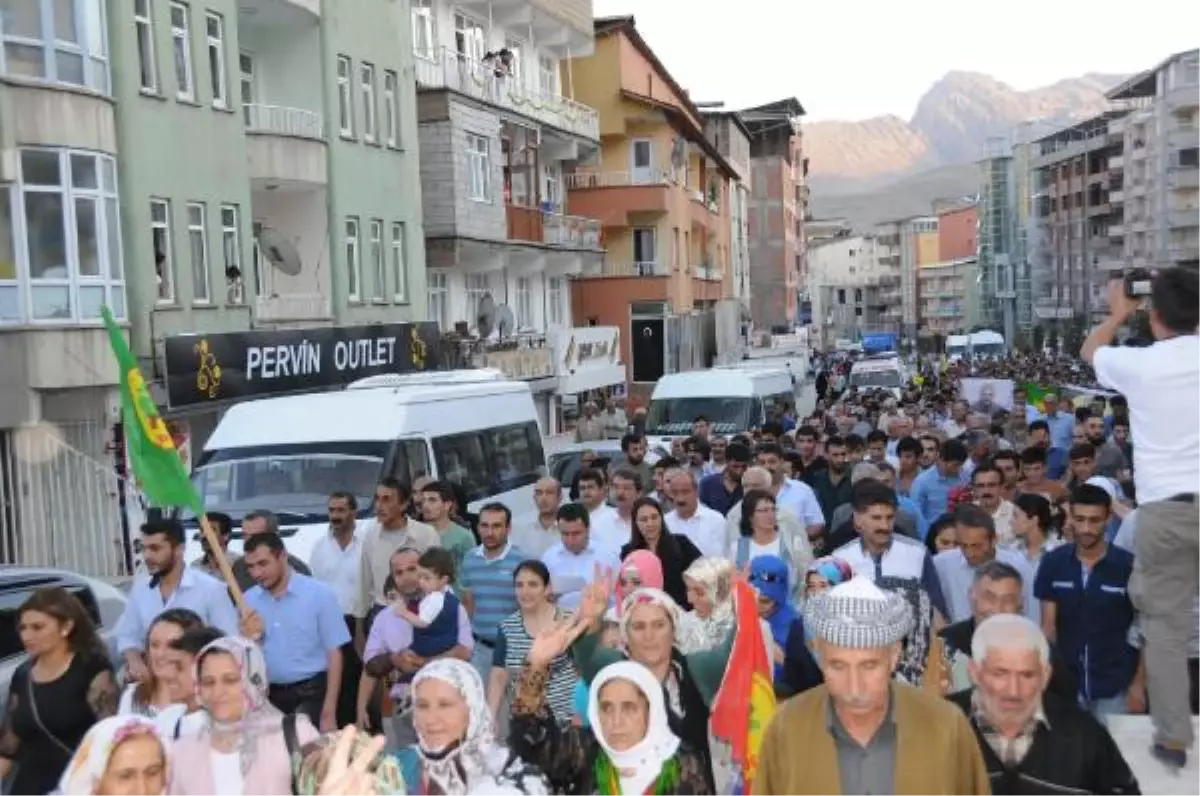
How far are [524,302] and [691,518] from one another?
28226mm

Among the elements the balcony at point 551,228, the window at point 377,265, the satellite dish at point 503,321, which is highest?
the balcony at point 551,228

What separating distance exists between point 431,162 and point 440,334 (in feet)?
13.1

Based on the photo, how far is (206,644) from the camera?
18.1 feet

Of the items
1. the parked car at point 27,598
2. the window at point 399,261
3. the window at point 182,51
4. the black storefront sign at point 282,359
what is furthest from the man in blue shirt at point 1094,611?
the window at point 399,261

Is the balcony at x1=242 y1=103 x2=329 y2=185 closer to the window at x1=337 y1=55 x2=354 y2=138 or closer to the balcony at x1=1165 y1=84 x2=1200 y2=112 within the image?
the window at x1=337 y1=55 x2=354 y2=138

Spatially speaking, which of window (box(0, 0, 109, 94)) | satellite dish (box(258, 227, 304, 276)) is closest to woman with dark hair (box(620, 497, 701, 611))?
window (box(0, 0, 109, 94))

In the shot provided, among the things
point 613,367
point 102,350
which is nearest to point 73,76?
point 102,350

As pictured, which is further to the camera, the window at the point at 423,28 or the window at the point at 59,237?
the window at the point at 423,28

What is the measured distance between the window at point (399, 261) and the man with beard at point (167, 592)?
21.7m

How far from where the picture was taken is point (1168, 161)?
93.9m

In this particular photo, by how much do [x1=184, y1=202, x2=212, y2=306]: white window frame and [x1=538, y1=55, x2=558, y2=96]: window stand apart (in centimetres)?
1847

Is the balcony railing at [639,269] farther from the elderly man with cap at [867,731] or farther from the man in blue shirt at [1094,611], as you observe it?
the elderly man with cap at [867,731]

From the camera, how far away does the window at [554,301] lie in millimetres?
40688

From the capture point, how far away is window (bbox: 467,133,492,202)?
105 ft
